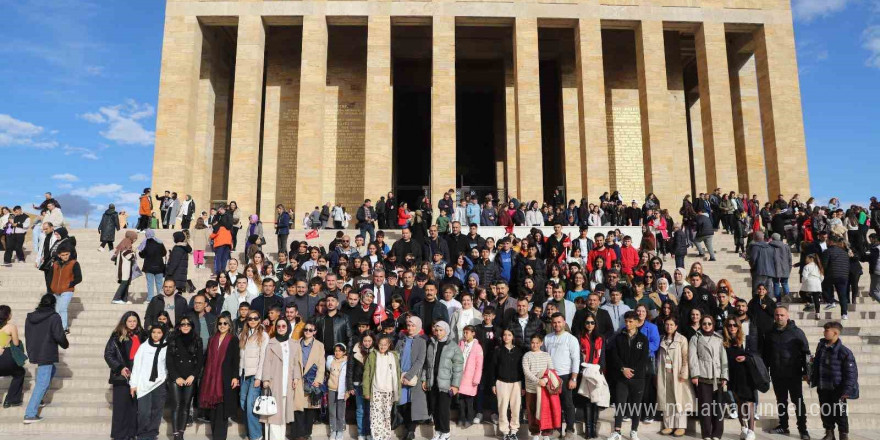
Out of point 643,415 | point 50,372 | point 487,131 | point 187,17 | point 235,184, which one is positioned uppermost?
point 187,17

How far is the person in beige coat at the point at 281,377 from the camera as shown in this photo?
6754mm

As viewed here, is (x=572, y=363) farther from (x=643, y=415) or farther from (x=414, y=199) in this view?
(x=414, y=199)

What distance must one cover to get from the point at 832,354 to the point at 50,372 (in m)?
9.47

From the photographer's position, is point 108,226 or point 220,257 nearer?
point 220,257

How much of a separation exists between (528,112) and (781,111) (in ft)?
32.7

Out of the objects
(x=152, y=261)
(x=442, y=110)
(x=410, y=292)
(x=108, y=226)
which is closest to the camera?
(x=410, y=292)

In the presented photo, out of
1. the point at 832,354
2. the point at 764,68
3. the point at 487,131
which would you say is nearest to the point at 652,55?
the point at 764,68

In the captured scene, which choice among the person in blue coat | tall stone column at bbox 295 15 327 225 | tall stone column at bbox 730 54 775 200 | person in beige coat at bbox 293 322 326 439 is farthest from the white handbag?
tall stone column at bbox 730 54 775 200

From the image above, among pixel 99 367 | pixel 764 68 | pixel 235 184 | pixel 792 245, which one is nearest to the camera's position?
pixel 99 367

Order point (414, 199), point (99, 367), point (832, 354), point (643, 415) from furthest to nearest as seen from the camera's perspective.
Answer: point (414, 199) → point (99, 367) → point (643, 415) → point (832, 354)

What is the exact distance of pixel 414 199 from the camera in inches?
1119

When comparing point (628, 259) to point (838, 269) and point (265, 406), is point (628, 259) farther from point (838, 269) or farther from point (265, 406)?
point (265, 406)

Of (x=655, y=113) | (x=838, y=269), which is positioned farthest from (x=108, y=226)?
(x=655, y=113)

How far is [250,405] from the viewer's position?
684 cm
